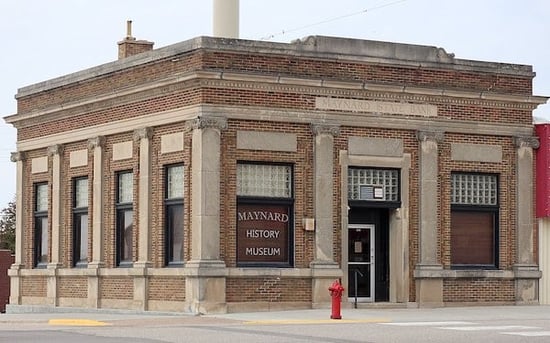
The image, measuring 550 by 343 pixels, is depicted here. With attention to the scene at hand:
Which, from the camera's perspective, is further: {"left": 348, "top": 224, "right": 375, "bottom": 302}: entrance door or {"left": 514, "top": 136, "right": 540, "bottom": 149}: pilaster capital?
{"left": 514, "top": 136, "right": 540, "bottom": 149}: pilaster capital

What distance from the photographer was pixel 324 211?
33.9 m

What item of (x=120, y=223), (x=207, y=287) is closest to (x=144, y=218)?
(x=120, y=223)

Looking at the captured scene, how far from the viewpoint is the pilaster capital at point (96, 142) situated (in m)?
37.4

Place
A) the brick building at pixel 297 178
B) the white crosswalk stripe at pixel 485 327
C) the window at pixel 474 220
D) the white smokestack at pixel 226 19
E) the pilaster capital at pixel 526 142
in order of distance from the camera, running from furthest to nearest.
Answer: the white smokestack at pixel 226 19
the pilaster capital at pixel 526 142
the window at pixel 474 220
the brick building at pixel 297 178
the white crosswalk stripe at pixel 485 327

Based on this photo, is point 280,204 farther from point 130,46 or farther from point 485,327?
point 130,46

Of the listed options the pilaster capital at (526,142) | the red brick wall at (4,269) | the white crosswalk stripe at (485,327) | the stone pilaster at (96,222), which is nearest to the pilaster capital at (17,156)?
the stone pilaster at (96,222)

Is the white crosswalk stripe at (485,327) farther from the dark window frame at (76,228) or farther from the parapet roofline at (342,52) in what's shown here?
the dark window frame at (76,228)

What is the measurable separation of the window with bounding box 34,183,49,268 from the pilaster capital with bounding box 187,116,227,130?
9948mm

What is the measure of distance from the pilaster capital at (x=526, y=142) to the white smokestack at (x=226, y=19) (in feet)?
29.2

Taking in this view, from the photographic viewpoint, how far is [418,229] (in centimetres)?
3519

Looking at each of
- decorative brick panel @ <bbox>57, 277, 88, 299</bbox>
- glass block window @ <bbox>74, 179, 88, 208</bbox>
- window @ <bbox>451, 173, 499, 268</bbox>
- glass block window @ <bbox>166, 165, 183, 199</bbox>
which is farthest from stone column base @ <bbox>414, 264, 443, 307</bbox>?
glass block window @ <bbox>74, 179, 88, 208</bbox>

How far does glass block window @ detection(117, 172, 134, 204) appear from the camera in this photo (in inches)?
1436

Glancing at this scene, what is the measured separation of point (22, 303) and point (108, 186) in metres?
6.73

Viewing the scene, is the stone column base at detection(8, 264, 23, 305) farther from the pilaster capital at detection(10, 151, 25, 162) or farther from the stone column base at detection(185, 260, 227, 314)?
the stone column base at detection(185, 260, 227, 314)
